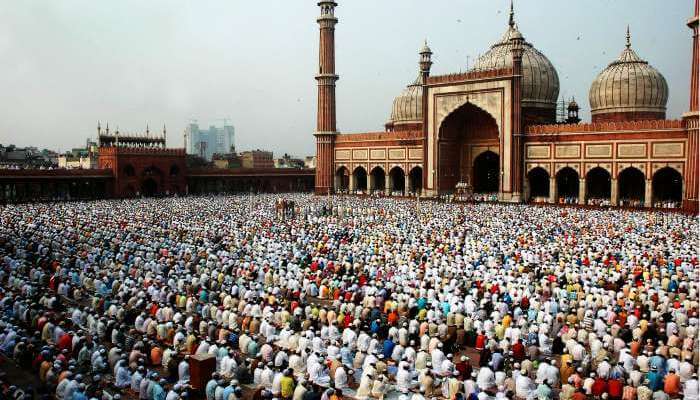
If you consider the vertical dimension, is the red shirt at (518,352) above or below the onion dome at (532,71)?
below

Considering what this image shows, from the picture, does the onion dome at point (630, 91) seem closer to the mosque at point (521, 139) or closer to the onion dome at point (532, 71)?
the mosque at point (521, 139)

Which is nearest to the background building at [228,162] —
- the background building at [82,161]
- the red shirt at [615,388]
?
the background building at [82,161]

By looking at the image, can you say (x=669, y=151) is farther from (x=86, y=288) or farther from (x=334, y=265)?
(x=86, y=288)

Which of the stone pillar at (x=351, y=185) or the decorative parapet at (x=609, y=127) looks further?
the stone pillar at (x=351, y=185)

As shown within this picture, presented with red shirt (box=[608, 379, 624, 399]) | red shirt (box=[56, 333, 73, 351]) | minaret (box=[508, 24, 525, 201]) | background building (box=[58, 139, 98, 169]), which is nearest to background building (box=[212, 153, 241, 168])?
background building (box=[58, 139, 98, 169])

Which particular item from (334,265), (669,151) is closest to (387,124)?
(669,151)

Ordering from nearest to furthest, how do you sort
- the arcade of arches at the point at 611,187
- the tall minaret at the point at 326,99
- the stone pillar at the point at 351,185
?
the arcade of arches at the point at 611,187 < the tall minaret at the point at 326,99 < the stone pillar at the point at 351,185

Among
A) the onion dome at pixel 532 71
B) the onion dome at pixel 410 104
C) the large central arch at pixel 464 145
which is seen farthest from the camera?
the onion dome at pixel 410 104

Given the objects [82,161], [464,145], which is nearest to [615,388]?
[464,145]
